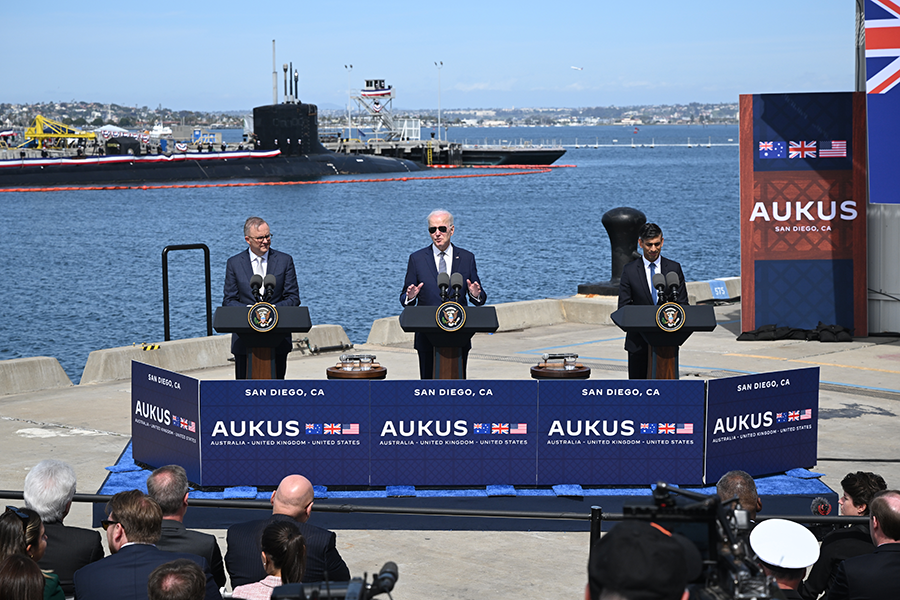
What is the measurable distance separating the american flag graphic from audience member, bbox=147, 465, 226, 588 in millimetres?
12721

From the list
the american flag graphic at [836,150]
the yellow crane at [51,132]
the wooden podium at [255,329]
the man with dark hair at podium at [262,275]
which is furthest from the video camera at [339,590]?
the yellow crane at [51,132]

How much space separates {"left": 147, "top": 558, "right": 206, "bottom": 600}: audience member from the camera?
3.87 metres

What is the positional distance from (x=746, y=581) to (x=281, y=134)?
98150 millimetres

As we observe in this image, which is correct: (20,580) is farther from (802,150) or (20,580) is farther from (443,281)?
(802,150)

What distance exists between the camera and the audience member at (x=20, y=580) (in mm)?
4102

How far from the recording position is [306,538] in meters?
5.23

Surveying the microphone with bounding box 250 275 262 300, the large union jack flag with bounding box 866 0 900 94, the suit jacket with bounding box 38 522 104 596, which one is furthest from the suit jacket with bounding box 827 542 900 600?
the large union jack flag with bounding box 866 0 900 94

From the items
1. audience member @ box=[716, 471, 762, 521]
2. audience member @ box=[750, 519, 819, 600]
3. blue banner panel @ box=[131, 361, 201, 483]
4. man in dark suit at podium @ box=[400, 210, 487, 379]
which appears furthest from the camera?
man in dark suit at podium @ box=[400, 210, 487, 379]

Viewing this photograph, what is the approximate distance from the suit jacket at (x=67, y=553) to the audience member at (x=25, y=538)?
1.44 ft

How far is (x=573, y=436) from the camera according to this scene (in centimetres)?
795

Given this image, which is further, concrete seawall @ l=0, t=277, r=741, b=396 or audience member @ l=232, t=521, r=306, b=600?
concrete seawall @ l=0, t=277, r=741, b=396

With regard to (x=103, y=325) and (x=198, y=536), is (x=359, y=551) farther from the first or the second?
(x=103, y=325)

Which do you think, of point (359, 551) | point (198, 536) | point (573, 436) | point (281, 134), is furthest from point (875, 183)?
point (281, 134)

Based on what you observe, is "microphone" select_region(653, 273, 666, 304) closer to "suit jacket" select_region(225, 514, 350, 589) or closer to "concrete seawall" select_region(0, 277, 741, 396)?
"suit jacket" select_region(225, 514, 350, 589)
